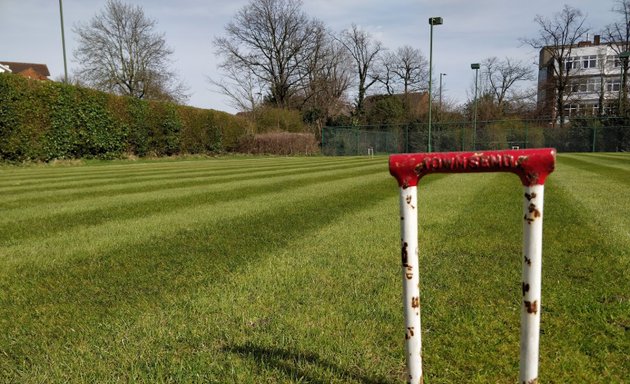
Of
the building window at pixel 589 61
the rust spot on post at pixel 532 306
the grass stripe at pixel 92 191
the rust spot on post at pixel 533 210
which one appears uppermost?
the building window at pixel 589 61

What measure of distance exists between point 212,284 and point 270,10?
152 feet

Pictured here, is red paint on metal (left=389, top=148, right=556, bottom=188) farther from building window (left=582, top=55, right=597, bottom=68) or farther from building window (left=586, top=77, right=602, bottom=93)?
building window (left=582, top=55, right=597, bottom=68)

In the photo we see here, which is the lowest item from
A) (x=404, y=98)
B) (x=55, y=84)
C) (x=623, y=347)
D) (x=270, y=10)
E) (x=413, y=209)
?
(x=623, y=347)

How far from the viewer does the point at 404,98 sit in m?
53.3

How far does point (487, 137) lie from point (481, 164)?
34.6 meters

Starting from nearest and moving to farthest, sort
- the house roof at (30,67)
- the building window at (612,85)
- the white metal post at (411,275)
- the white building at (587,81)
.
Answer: the white metal post at (411,275) → the white building at (587,81) → the building window at (612,85) → the house roof at (30,67)

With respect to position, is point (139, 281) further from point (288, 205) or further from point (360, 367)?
point (288, 205)

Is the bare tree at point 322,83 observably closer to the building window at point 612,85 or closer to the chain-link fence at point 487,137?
the chain-link fence at point 487,137

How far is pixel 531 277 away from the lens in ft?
3.36

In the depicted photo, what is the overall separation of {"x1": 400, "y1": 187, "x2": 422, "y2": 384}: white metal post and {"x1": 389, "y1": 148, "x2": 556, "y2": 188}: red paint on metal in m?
0.05

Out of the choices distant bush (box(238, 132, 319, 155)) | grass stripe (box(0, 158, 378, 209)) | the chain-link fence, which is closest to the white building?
the chain-link fence

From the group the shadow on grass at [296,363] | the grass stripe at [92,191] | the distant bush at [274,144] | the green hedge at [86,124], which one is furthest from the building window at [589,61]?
the shadow on grass at [296,363]

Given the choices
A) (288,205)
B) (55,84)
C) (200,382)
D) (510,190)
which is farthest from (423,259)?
(55,84)

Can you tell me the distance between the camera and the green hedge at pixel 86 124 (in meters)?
17.1
